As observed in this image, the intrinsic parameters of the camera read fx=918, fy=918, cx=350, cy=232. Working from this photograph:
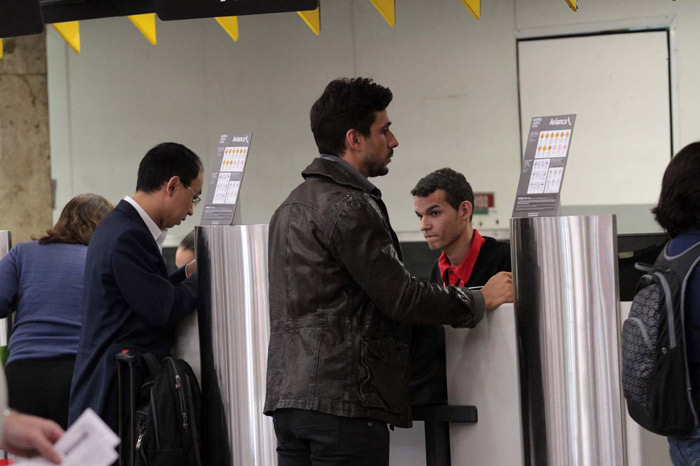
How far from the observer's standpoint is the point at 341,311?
2270 mm

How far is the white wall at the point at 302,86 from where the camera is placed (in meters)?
6.52

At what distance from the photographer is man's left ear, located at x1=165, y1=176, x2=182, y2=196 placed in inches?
120

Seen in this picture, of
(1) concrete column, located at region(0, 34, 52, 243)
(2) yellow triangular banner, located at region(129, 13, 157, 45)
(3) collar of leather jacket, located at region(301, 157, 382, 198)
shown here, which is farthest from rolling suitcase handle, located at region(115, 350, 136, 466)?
(1) concrete column, located at region(0, 34, 52, 243)

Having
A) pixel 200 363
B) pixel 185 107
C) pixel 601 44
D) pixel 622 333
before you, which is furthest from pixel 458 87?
pixel 622 333

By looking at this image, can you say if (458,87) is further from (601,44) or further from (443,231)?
(443,231)

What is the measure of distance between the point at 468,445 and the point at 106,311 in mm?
1188

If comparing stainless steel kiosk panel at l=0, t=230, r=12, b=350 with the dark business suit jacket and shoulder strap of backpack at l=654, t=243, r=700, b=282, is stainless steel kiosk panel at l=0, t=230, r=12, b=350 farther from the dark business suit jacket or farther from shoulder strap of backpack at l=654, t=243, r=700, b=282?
shoulder strap of backpack at l=654, t=243, r=700, b=282

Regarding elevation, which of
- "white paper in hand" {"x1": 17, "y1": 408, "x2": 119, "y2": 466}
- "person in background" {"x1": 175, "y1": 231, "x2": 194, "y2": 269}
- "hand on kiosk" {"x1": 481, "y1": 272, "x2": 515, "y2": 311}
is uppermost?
"person in background" {"x1": 175, "y1": 231, "x2": 194, "y2": 269}

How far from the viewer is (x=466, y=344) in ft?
8.79

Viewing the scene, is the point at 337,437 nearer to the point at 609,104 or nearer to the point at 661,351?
the point at 661,351

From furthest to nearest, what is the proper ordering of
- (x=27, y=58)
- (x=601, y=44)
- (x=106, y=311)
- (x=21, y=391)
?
(x=27, y=58), (x=601, y=44), (x=21, y=391), (x=106, y=311)

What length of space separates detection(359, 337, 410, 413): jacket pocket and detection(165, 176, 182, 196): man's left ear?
1.10m

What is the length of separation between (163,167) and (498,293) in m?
1.21

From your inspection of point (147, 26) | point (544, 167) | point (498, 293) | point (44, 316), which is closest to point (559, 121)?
point (544, 167)
